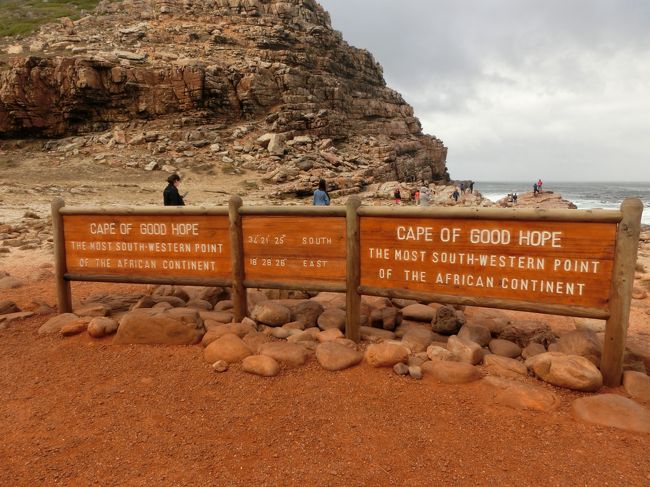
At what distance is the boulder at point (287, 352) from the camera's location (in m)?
4.28

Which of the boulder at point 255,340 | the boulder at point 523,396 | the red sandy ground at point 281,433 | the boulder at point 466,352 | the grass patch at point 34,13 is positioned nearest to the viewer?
the red sandy ground at point 281,433

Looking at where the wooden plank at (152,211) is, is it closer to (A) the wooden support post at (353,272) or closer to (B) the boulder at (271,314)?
(B) the boulder at (271,314)

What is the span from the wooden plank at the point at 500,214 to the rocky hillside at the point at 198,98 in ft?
77.0

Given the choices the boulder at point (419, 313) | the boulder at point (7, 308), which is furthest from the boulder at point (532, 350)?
the boulder at point (7, 308)

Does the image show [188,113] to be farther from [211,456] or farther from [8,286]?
[211,456]

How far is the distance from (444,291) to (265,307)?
7.53 feet

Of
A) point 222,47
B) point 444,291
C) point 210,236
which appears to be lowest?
point 444,291

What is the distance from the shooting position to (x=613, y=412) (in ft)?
10.9

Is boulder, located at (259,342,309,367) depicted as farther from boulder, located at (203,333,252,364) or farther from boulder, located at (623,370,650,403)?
boulder, located at (623,370,650,403)

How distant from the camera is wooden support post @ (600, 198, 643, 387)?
12.4ft

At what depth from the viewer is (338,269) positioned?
5.03 m

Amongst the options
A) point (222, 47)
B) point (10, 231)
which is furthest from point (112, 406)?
point (222, 47)

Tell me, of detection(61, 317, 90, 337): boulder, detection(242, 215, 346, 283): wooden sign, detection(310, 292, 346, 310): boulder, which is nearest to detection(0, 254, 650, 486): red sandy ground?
detection(61, 317, 90, 337): boulder

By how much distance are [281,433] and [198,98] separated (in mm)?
42910
